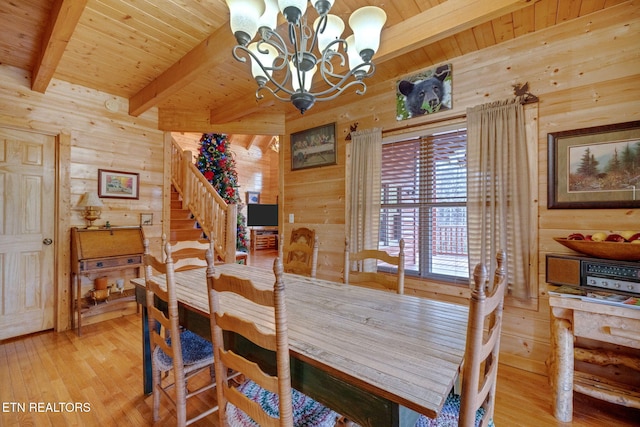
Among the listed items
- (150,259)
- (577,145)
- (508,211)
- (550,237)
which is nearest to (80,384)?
(150,259)

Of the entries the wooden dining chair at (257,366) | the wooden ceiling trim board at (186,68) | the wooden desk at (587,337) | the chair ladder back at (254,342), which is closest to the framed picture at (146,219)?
the wooden ceiling trim board at (186,68)

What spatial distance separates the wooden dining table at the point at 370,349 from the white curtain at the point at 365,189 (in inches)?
53.8

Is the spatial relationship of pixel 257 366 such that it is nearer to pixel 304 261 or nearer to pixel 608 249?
pixel 304 261

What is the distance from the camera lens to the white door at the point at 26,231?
9.36ft

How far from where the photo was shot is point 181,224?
4961 millimetres

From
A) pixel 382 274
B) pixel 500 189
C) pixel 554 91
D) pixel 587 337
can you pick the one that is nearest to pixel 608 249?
pixel 587 337

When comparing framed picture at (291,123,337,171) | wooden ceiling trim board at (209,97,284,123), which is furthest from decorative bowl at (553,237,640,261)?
wooden ceiling trim board at (209,97,284,123)

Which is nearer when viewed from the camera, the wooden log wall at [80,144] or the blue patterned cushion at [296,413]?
the blue patterned cushion at [296,413]

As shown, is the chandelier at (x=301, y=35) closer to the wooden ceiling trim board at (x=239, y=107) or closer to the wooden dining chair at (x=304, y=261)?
the wooden dining chair at (x=304, y=261)

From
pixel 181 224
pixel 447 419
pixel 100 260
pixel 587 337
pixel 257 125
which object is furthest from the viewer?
pixel 181 224

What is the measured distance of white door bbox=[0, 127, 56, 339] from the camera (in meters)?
2.85

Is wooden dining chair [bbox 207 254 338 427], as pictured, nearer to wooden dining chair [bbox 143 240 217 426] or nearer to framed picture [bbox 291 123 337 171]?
wooden dining chair [bbox 143 240 217 426]

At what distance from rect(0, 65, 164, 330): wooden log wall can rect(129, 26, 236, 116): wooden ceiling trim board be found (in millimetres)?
339

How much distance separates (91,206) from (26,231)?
Result: 0.61m
